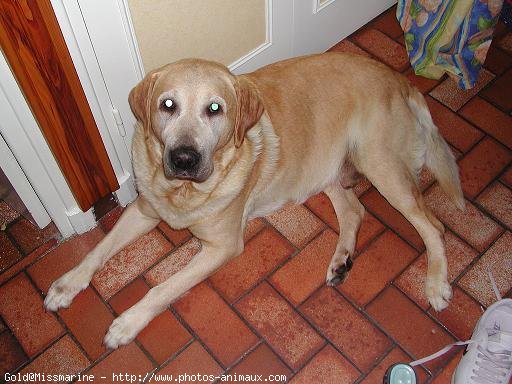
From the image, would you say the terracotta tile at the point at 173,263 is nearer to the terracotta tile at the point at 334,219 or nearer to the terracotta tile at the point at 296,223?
the terracotta tile at the point at 296,223

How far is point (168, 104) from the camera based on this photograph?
228 cm

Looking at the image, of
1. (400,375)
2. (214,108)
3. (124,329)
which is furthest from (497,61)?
(124,329)

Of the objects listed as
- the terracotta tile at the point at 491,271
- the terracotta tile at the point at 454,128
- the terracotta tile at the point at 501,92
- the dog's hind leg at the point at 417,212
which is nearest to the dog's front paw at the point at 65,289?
the dog's hind leg at the point at 417,212

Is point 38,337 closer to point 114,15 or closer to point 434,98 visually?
point 114,15

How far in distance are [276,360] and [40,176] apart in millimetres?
1569

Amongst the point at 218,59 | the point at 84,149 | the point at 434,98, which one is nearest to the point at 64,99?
the point at 84,149

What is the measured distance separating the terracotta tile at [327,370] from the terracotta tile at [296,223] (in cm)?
69

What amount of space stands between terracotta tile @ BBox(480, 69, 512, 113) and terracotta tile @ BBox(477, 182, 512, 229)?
69 centimetres

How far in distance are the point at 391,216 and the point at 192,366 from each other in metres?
1.51

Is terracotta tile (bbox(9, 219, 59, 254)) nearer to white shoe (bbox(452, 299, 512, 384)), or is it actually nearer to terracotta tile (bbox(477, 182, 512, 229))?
white shoe (bbox(452, 299, 512, 384))

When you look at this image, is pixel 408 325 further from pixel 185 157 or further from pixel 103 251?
pixel 103 251

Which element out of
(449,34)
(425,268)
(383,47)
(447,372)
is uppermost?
(449,34)

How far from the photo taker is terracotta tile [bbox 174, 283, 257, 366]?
110 inches

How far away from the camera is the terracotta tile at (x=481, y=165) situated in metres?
3.37
